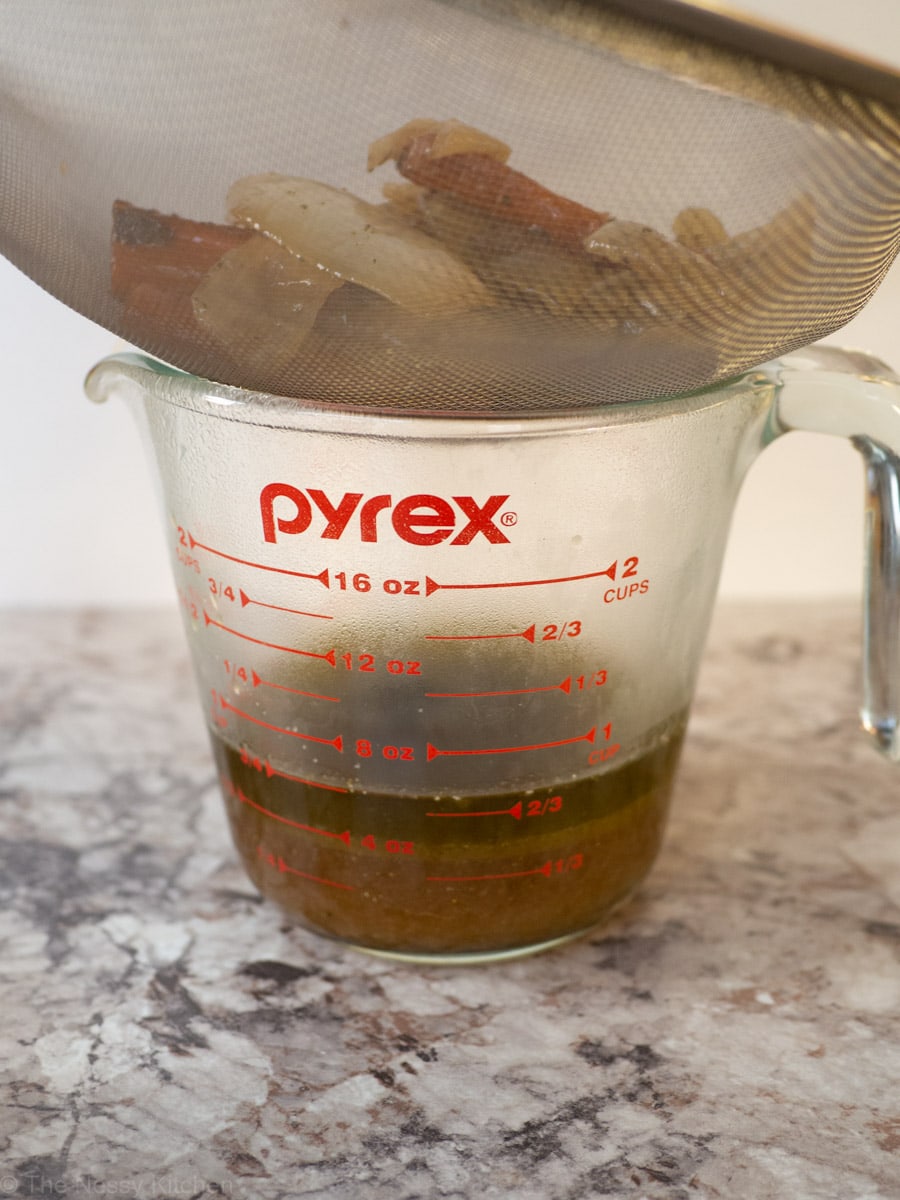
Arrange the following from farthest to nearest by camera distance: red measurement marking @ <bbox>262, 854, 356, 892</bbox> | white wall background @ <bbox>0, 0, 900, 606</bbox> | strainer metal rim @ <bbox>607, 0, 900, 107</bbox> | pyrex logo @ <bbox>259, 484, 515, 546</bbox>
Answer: white wall background @ <bbox>0, 0, 900, 606</bbox> → red measurement marking @ <bbox>262, 854, 356, 892</bbox> → pyrex logo @ <bbox>259, 484, 515, 546</bbox> → strainer metal rim @ <bbox>607, 0, 900, 107</bbox>

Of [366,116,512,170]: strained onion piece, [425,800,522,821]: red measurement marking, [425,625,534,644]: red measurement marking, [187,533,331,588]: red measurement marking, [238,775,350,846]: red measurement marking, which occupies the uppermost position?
[366,116,512,170]: strained onion piece

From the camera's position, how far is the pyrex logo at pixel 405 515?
612 millimetres

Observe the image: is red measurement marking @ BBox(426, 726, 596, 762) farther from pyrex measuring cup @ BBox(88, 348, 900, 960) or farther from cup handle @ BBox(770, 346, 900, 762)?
cup handle @ BBox(770, 346, 900, 762)

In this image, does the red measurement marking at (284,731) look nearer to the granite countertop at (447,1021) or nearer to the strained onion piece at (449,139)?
the granite countertop at (447,1021)

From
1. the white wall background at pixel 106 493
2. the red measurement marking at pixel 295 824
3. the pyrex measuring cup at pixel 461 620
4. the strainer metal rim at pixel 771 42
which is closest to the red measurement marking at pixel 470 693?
the pyrex measuring cup at pixel 461 620

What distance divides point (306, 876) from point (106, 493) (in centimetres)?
61

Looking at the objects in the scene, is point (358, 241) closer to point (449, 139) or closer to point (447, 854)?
point (449, 139)

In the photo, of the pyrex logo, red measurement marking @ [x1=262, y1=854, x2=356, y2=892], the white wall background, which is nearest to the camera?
the pyrex logo

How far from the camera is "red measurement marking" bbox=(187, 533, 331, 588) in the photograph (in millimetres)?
643

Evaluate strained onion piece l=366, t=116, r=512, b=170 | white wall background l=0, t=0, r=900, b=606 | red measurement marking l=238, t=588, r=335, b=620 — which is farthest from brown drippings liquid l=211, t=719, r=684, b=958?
white wall background l=0, t=0, r=900, b=606

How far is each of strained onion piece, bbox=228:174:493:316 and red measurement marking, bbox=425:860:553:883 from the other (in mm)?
311

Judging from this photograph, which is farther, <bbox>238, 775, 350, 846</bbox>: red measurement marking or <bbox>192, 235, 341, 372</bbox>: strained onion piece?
<bbox>238, 775, 350, 846</bbox>: red measurement marking

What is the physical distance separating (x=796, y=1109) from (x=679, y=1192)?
92mm

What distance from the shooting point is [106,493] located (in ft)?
4.00
